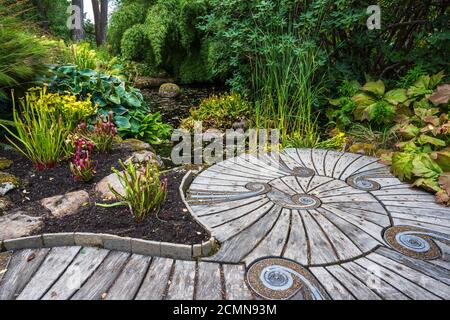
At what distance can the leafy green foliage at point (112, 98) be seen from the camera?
349cm

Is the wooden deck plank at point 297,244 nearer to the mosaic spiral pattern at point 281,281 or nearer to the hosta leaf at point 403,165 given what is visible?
the mosaic spiral pattern at point 281,281

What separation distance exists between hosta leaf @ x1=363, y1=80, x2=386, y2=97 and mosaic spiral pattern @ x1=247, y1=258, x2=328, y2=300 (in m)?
2.53

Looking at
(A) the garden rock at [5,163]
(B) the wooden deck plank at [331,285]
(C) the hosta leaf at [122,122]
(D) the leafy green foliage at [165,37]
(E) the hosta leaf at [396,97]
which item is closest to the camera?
(B) the wooden deck plank at [331,285]

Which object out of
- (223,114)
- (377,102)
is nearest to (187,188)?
(223,114)

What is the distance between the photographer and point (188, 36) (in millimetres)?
7430

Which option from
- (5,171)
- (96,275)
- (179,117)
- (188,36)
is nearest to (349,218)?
(96,275)

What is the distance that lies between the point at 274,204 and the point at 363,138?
1.77 metres

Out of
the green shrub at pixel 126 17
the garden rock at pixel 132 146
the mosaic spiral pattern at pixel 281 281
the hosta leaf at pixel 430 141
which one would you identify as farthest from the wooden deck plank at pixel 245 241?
the green shrub at pixel 126 17

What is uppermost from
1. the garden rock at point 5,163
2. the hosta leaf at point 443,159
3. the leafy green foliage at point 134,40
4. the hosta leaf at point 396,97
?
the leafy green foliage at point 134,40

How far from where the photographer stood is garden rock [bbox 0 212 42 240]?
177cm

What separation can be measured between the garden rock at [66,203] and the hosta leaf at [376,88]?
293 centimetres

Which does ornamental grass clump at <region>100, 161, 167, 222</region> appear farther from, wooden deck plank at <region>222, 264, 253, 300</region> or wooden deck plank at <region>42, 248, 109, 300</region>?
wooden deck plank at <region>222, 264, 253, 300</region>

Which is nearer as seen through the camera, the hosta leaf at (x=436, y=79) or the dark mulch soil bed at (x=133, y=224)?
the dark mulch soil bed at (x=133, y=224)

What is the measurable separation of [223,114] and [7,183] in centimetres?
269
